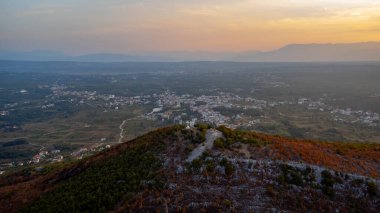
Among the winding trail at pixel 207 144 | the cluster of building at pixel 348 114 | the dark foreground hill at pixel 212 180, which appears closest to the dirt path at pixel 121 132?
the dark foreground hill at pixel 212 180

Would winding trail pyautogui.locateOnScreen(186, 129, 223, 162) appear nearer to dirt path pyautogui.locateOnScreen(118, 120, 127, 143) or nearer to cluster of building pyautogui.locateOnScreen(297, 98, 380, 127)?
dirt path pyautogui.locateOnScreen(118, 120, 127, 143)

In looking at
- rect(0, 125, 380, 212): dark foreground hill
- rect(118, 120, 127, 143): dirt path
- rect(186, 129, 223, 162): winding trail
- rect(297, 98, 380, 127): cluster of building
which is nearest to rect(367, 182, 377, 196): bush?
rect(0, 125, 380, 212): dark foreground hill

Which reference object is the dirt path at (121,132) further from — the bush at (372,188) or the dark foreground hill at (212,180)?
the bush at (372,188)

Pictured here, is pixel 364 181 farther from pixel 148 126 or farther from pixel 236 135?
pixel 148 126

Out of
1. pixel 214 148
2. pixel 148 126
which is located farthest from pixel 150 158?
pixel 148 126

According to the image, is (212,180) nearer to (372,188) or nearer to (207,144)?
(207,144)

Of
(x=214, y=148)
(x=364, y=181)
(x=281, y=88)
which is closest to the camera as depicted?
(x=364, y=181)

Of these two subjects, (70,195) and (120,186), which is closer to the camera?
(120,186)

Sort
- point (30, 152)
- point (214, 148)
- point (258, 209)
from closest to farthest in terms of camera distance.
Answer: point (258, 209), point (214, 148), point (30, 152)

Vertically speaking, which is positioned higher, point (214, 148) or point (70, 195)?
point (214, 148)
